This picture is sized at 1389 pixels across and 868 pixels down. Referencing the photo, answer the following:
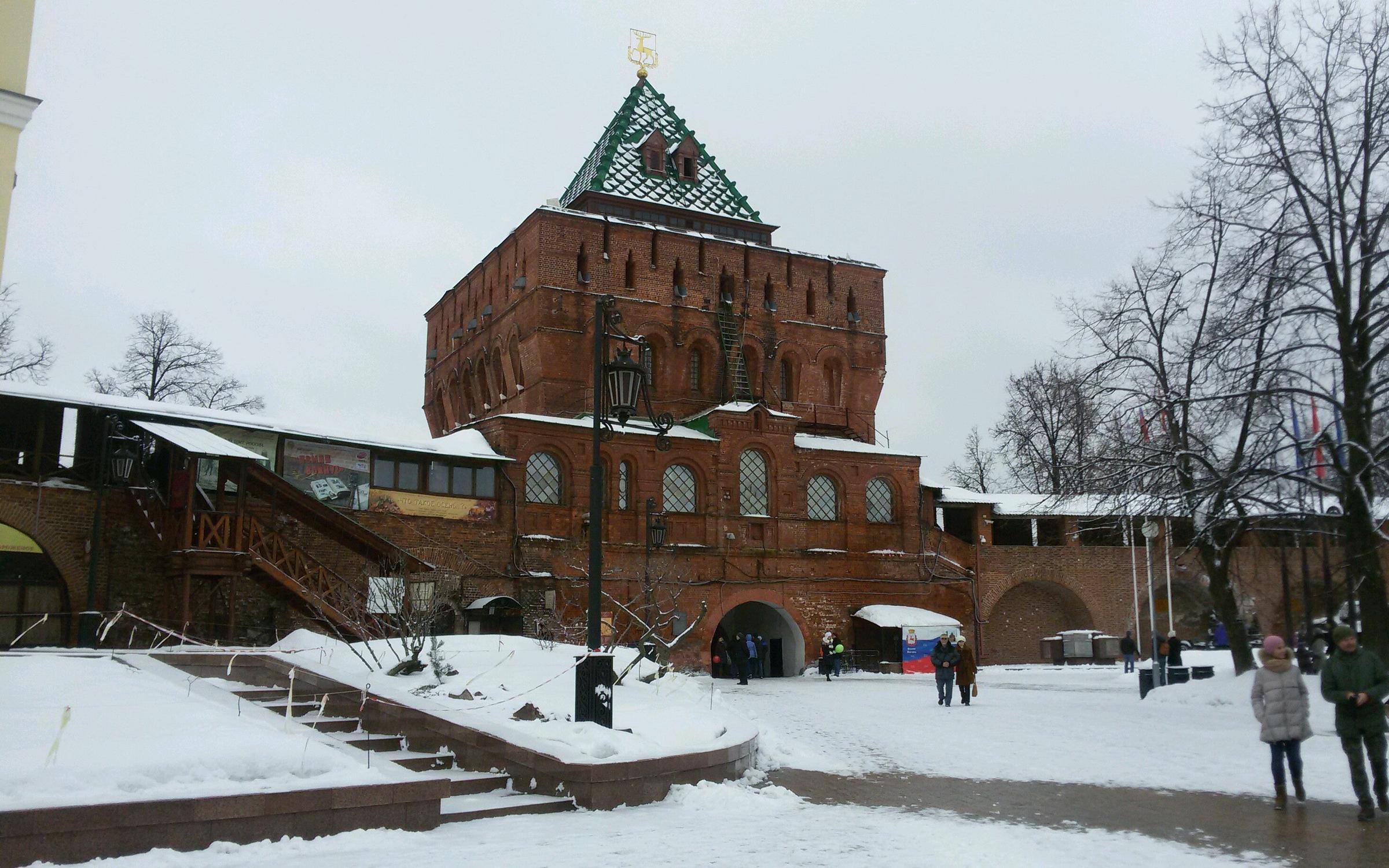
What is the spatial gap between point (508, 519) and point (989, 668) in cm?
1555

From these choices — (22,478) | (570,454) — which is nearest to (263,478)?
(22,478)

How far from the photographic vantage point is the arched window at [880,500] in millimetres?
35875

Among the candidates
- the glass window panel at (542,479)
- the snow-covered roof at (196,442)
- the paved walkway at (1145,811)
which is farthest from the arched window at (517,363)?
→ the paved walkway at (1145,811)

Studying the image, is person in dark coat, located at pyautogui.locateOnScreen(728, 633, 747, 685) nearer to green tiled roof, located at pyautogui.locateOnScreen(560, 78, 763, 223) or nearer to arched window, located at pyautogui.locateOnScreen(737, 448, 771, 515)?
arched window, located at pyautogui.locateOnScreen(737, 448, 771, 515)

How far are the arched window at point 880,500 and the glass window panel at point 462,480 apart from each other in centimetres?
1318

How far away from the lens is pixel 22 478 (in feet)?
65.7

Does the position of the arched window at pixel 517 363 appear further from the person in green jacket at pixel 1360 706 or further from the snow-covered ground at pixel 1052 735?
the person in green jacket at pixel 1360 706

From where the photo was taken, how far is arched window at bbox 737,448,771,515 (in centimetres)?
3381

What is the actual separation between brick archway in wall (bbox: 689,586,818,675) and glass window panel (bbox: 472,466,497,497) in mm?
7002

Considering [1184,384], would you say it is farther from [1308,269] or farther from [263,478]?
[263,478]

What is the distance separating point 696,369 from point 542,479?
8.62 meters

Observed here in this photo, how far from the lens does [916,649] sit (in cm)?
3291

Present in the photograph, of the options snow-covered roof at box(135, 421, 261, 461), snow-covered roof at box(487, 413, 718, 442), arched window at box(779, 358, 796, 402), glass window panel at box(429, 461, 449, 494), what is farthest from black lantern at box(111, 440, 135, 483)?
arched window at box(779, 358, 796, 402)

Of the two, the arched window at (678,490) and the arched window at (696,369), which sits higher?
the arched window at (696,369)
